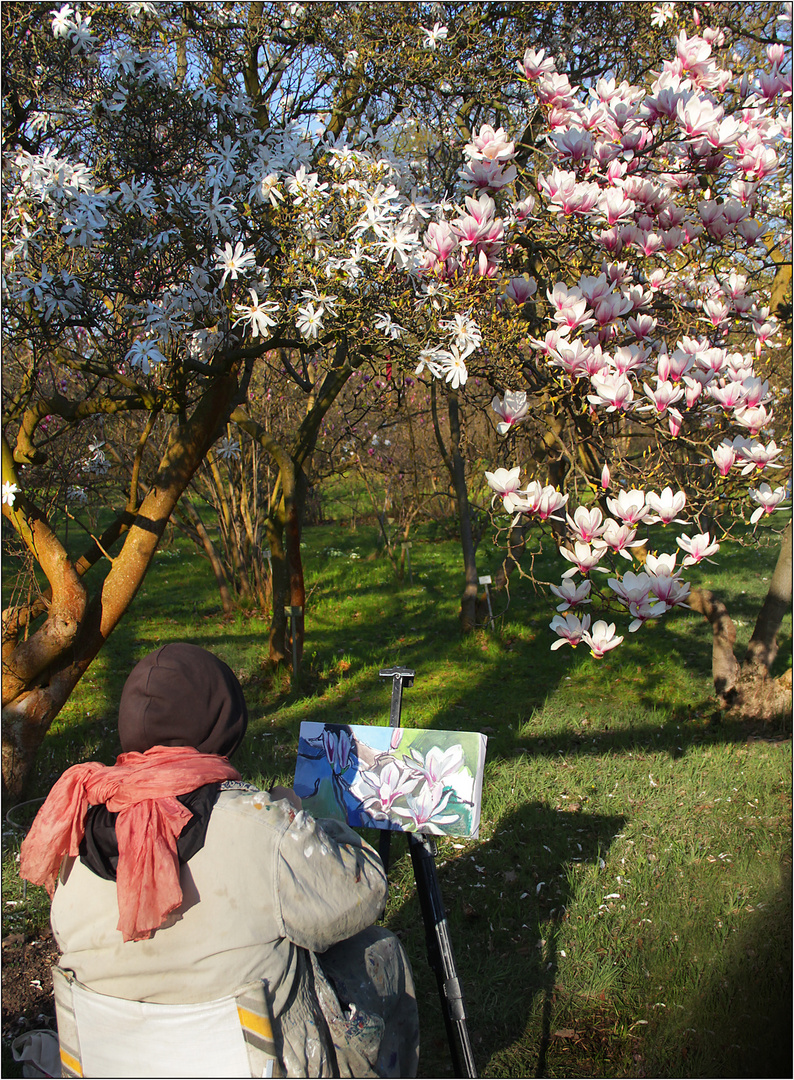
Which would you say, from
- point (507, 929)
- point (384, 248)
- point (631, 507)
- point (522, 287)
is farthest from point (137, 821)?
point (384, 248)

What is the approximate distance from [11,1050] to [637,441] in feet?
43.1

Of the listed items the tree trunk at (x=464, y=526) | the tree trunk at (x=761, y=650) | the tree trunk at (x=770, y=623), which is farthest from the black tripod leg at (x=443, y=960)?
the tree trunk at (x=464, y=526)

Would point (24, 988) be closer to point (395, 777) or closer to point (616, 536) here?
point (395, 777)

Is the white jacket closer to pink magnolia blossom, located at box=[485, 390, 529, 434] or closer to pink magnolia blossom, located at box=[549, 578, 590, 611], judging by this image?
pink magnolia blossom, located at box=[549, 578, 590, 611]

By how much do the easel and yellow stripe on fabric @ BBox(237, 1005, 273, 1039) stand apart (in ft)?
2.60

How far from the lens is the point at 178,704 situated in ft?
5.38

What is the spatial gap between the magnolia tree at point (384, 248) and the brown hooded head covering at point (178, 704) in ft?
3.62

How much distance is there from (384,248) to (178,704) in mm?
2146

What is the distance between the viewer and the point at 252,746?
498 centimetres

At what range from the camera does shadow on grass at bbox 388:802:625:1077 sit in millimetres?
2592

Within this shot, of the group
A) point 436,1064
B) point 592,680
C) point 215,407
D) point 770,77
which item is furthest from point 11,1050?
point 592,680

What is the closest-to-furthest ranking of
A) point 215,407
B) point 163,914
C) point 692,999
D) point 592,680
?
point 163,914
point 692,999
point 215,407
point 592,680

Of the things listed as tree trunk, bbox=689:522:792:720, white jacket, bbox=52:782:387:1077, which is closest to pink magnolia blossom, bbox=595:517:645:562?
white jacket, bbox=52:782:387:1077

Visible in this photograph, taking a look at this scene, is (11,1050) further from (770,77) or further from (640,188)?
(770,77)
